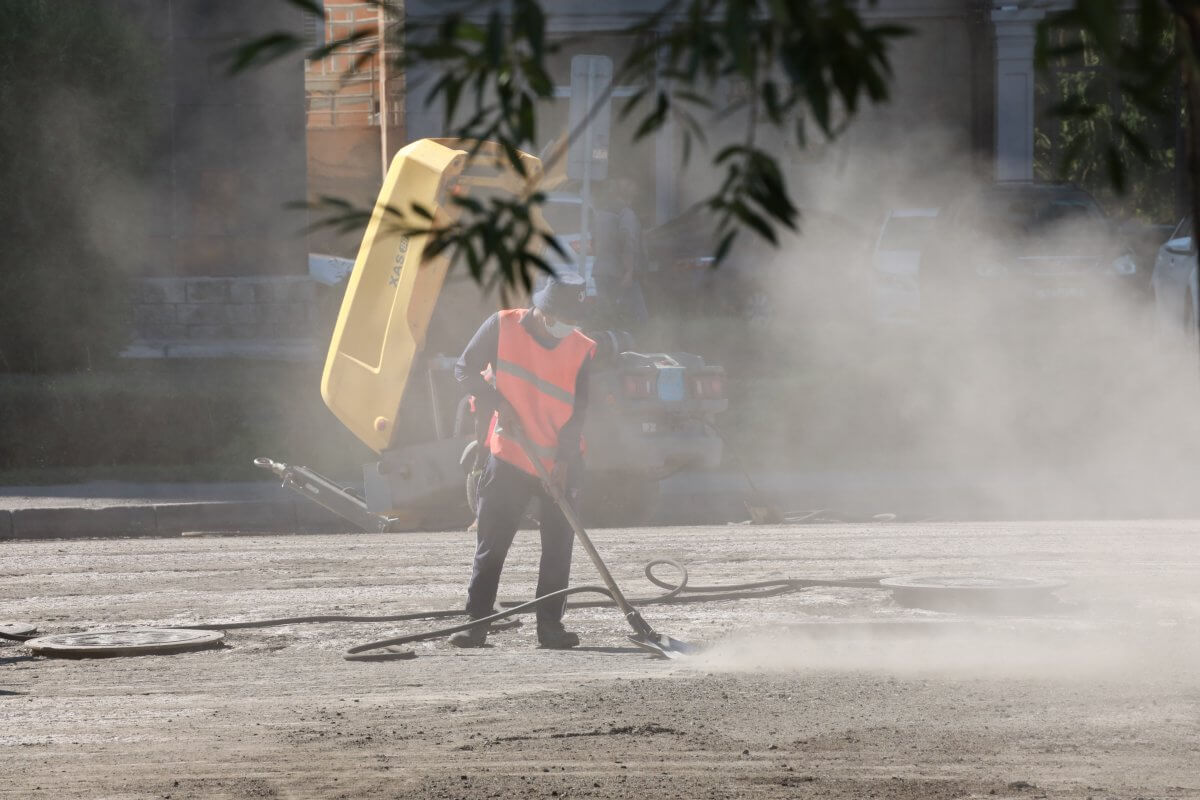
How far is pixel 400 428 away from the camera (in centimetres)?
1198

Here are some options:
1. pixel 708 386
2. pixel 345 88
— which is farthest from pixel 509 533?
pixel 345 88

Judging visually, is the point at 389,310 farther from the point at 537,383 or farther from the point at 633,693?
the point at 633,693

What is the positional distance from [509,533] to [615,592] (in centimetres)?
58

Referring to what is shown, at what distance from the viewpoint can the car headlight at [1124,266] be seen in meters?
19.1

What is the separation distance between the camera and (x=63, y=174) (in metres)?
17.4

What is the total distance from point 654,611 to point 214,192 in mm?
15658

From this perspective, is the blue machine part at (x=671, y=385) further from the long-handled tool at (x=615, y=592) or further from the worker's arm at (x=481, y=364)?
the long-handled tool at (x=615, y=592)

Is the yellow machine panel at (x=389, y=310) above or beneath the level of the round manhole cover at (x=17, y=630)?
above

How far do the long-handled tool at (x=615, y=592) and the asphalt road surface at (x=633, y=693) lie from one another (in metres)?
0.09

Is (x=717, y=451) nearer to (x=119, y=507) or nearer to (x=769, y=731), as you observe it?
(x=119, y=507)

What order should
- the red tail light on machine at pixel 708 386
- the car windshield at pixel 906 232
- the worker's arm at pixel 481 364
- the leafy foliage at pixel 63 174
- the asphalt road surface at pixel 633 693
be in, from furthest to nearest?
the car windshield at pixel 906 232, the leafy foliage at pixel 63 174, the red tail light on machine at pixel 708 386, the worker's arm at pixel 481 364, the asphalt road surface at pixel 633 693

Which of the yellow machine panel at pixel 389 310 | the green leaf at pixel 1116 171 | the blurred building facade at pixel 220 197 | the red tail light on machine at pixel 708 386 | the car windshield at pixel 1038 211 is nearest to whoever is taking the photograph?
the green leaf at pixel 1116 171

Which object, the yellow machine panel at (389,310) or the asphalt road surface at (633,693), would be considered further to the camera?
the yellow machine panel at (389,310)

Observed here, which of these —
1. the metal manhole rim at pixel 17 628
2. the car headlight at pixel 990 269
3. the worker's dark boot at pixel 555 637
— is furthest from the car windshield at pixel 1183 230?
the metal manhole rim at pixel 17 628
